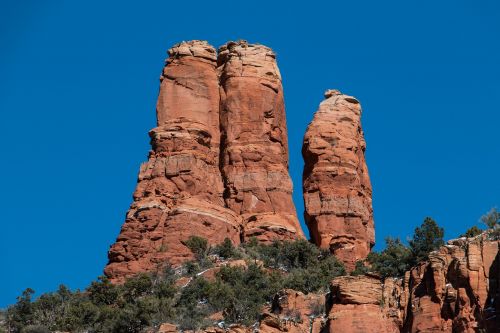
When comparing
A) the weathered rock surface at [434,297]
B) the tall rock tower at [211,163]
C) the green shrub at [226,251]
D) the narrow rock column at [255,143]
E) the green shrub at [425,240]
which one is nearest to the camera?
the weathered rock surface at [434,297]

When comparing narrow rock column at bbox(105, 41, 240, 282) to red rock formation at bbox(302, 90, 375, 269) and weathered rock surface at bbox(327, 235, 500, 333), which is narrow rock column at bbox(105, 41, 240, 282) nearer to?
red rock formation at bbox(302, 90, 375, 269)

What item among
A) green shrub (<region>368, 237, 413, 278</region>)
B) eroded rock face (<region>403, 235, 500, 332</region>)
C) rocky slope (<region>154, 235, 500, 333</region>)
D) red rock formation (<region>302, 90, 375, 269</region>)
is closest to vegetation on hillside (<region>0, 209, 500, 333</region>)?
green shrub (<region>368, 237, 413, 278</region>)

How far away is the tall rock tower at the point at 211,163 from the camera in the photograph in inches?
2785

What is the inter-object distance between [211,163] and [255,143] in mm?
3270

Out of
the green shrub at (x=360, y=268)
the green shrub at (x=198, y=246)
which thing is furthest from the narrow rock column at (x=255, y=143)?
the green shrub at (x=360, y=268)

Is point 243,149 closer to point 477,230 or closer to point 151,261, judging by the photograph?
point 151,261

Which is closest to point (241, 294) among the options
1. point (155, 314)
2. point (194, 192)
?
Result: point (155, 314)

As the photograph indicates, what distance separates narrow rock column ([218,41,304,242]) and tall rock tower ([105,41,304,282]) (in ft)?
0.19

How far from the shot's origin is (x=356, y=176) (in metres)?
78.3

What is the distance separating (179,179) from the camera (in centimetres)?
7338

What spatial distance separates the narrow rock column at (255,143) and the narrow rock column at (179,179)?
2.53 ft

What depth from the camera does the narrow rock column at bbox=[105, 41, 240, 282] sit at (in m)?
70.2

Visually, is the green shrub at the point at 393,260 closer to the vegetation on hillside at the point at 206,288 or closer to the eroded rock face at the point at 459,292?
the vegetation on hillside at the point at 206,288

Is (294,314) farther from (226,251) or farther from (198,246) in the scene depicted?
(226,251)
